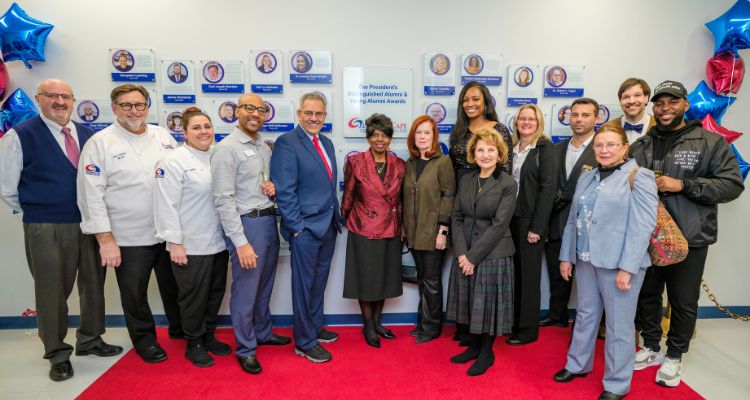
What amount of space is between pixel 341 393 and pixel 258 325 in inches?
34.0

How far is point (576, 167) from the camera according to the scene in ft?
8.61

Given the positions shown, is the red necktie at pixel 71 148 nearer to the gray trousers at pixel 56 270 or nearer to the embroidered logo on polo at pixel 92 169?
the embroidered logo on polo at pixel 92 169

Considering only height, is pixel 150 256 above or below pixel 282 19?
below

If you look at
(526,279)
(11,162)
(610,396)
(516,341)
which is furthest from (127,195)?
(610,396)

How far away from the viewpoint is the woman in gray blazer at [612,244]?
77.3 inches

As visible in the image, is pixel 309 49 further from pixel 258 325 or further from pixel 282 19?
pixel 258 325

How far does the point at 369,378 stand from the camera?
242cm

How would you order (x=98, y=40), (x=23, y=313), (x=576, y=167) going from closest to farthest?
(x=576, y=167) → (x=98, y=40) → (x=23, y=313)

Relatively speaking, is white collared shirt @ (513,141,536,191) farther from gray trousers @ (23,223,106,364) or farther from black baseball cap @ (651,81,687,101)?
A: gray trousers @ (23,223,106,364)

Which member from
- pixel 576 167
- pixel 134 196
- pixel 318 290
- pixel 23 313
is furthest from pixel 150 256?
pixel 576 167

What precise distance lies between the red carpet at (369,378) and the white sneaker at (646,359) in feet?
0.14

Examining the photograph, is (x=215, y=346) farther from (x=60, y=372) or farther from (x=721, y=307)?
(x=721, y=307)

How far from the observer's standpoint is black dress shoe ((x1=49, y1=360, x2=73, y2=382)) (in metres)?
2.40

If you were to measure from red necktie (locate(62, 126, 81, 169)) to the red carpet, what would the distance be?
1409 millimetres
